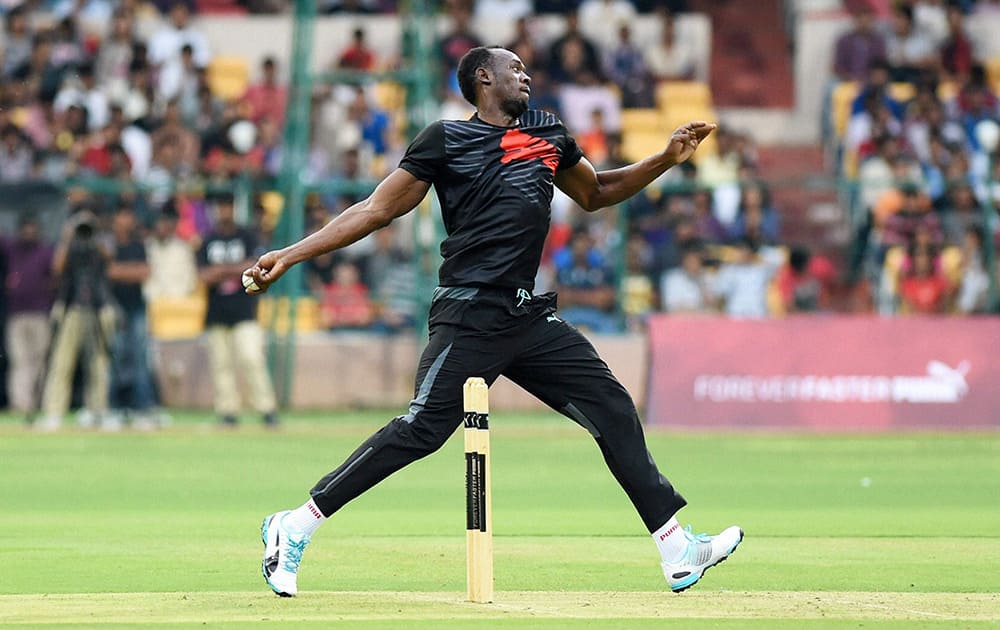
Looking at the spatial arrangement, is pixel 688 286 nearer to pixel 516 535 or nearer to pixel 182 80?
pixel 182 80

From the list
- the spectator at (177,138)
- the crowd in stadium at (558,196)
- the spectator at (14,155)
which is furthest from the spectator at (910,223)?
the spectator at (14,155)

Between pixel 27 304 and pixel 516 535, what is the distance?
551 inches

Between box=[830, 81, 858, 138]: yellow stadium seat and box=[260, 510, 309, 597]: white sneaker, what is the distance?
21.8 meters

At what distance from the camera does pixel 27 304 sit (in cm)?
2483

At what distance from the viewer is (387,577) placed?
10.2 m

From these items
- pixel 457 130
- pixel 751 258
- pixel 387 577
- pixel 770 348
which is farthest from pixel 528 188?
pixel 751 258

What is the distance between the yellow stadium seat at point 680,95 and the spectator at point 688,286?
671 cm

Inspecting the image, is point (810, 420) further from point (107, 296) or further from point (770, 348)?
point (107, 296)

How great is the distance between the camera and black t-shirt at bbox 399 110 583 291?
30.5 ft

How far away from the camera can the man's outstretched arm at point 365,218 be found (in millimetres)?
9188

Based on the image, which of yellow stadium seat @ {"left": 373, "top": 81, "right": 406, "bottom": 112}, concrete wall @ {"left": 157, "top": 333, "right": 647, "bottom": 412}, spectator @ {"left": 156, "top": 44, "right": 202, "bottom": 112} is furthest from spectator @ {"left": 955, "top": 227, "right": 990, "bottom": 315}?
spectator @ {"left": 156, "top": 44, "right": 202, "bottom": 112}

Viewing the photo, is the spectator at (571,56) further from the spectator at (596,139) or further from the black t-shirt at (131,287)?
the black t-shirt at (131,287)

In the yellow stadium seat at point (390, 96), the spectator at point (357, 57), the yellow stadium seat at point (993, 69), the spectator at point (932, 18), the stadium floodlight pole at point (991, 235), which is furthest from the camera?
the spectator at point (932, 18)

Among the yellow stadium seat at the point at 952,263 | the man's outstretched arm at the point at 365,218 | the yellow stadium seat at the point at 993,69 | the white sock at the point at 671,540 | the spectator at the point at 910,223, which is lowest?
the yellow stadium seat at the point at 952,263
